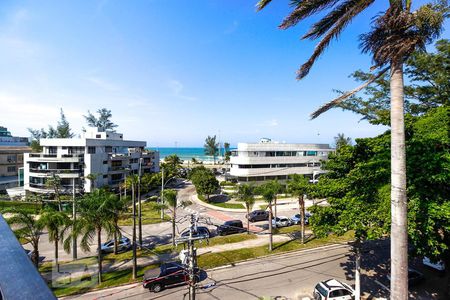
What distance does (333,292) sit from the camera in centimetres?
1434

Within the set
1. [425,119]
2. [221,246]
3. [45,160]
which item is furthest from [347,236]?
[45,160]

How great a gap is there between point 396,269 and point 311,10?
289 inches

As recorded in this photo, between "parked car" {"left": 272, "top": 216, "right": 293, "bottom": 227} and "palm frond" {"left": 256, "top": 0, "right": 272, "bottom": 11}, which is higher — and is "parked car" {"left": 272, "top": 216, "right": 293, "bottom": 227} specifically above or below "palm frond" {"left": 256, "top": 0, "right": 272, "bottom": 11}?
below

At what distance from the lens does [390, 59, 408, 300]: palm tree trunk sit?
6.38m

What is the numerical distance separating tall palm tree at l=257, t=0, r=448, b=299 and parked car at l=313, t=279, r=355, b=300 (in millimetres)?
8985

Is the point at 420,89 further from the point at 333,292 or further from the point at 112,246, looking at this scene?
the point at 112,246

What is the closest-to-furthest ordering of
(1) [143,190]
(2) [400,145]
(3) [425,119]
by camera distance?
(2) [400,145]
(3) [425,119]
(1) [143,190]

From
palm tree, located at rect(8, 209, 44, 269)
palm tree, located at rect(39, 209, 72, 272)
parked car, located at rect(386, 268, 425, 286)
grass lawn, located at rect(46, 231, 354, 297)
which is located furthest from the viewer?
palm tree, located at rect(39, 209, 72, 272)

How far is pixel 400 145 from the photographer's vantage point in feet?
21.0

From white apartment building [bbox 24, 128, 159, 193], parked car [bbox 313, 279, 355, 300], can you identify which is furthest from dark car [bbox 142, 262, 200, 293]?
white apartment building [bbox 24, 128, 159, 193]

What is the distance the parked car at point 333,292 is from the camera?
14219mm

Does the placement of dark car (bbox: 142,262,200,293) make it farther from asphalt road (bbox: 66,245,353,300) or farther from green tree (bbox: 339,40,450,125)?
green tree (bbox: 339,40,450,125)

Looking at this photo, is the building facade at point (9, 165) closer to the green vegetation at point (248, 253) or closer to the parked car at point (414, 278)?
the green vegetation at point (248, 253)

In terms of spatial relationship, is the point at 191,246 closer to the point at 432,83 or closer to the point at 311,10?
the point at 311,10
